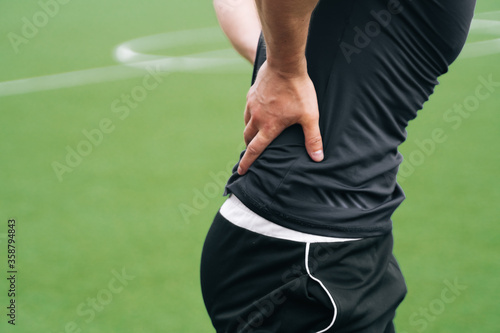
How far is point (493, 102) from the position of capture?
4.66m

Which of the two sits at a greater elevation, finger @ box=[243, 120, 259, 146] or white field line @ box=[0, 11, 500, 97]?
finger @ box=[243, 120, 259, 146]

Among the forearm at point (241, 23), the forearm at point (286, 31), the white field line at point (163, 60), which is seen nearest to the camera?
the forearm at point (286, 31)

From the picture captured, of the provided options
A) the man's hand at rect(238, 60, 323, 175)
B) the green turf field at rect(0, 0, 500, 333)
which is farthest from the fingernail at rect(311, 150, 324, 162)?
the green turf field at rect(0, 0, 500, 333)

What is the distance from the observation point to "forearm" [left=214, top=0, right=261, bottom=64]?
1514 mm

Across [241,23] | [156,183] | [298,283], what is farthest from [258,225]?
[156,183]

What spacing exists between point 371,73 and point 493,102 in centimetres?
387

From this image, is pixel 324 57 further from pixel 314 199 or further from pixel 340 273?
pixel 340 273

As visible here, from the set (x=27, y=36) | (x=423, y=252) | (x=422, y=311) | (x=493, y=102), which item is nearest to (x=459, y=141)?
(x=493, y=102)

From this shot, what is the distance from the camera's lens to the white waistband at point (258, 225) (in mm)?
1127

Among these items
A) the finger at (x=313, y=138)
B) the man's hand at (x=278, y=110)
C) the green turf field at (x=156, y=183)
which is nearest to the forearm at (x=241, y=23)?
the man's hand at (x=278, y=110)

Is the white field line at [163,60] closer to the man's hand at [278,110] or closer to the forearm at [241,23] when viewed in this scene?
the forearm at [241,23]

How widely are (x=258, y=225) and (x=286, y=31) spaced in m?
0.34

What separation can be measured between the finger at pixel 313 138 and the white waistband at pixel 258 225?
5.3 inches

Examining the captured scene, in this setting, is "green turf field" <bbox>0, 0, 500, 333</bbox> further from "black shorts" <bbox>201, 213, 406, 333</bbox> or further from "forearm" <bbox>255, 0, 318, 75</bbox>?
"forearm" <bbox>255, 0, 318, 75</bbox>
